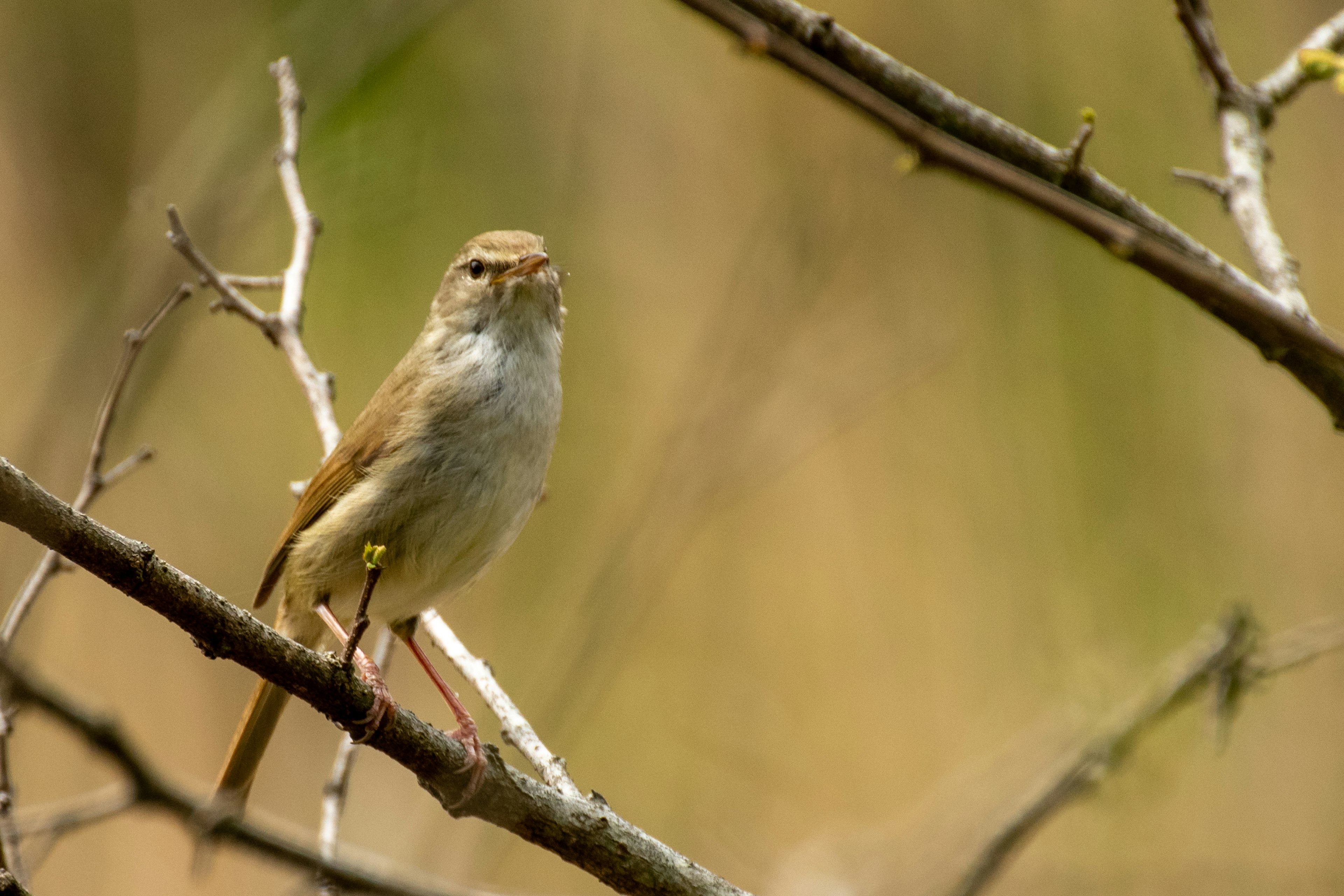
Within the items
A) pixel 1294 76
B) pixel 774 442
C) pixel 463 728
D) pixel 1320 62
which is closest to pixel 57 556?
pixel 463 728

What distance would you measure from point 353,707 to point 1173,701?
291cm

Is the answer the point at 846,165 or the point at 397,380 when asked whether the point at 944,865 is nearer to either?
the point at 397,380

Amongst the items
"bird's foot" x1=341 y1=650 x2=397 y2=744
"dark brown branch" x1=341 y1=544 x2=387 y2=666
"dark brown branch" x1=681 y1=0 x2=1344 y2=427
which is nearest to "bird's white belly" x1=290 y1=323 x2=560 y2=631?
"bird's foot" x1=341 y1=650 x2=397 y2=744

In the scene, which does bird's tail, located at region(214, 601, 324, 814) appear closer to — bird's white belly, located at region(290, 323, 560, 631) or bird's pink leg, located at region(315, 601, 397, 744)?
bird's white belly, located at region(290, 323, 560, 631)

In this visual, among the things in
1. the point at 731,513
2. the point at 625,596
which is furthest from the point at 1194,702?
the point at 731,513

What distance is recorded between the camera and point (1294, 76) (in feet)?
9.84

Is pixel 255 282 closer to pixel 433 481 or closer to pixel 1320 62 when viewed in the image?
pixel 433 481

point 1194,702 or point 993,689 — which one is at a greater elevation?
point 993,689

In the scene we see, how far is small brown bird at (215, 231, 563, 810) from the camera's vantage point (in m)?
3.16

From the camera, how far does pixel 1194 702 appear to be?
414 cm

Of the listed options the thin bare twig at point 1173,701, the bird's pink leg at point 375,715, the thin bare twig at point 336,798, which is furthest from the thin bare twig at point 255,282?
the thin bare twig at point 1173,701

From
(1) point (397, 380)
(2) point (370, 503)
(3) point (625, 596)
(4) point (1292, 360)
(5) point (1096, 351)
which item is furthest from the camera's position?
(5) point (1096, 351)

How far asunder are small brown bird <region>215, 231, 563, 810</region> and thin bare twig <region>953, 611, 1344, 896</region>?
1737mm

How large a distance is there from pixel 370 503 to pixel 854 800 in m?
4.22
